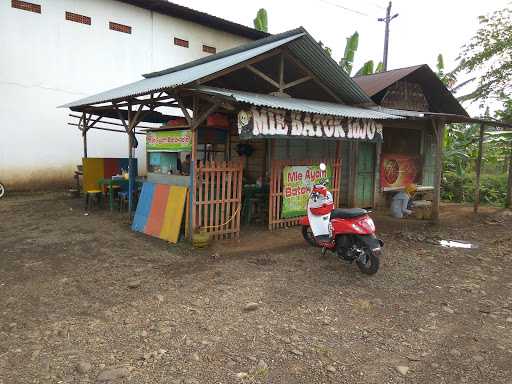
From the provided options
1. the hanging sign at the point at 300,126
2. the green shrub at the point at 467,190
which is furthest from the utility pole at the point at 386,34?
the hanging sign at the point at 300,126

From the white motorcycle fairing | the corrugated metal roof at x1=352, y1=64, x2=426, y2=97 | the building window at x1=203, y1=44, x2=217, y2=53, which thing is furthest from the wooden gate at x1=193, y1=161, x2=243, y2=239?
the building window at x1=203, y1=44, x2=217, y2=53

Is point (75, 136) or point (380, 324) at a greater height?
point (75, 136)

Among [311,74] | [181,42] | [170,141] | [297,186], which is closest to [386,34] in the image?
[181,42]

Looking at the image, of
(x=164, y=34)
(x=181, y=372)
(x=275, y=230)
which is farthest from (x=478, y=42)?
(x=181, y=372)

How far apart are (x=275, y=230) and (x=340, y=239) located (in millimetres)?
2303

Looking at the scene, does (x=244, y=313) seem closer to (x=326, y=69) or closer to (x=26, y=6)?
(x=326, y=69)

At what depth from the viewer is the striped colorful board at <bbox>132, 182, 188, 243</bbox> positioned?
249 inches

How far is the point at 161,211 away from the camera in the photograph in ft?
22.1

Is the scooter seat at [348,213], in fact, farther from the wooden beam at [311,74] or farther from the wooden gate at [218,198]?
the wooden beam at [311,74]

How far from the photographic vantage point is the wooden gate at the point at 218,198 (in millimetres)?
6266

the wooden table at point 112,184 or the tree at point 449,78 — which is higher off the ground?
the tree at point 449,78

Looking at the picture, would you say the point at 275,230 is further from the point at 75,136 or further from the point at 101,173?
the point at 75,136

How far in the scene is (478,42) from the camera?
11477 millimetres

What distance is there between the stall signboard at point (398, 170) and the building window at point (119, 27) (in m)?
9.92
